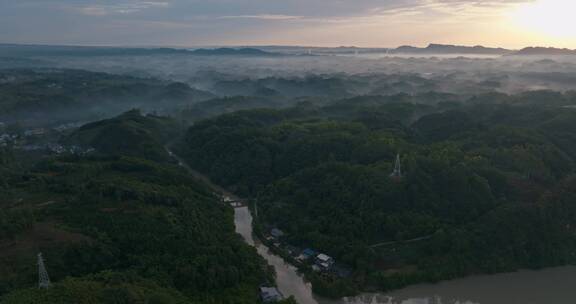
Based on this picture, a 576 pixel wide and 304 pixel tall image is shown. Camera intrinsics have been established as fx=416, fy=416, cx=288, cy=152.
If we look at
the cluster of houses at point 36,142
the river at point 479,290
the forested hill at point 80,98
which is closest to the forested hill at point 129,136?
the cluster of houses at point 36,142

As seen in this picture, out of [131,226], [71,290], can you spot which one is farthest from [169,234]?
[71,290]

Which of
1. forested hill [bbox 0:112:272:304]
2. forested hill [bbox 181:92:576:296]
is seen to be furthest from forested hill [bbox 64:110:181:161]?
forested hill [bbox 0:112:272:304]

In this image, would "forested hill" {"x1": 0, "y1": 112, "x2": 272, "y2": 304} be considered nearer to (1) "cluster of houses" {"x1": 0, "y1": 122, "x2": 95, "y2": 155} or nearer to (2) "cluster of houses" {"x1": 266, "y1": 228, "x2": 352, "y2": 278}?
(2) "cluster of houses" {"x1": 266, "y1": 228, "x2": 352, "y2": 278}

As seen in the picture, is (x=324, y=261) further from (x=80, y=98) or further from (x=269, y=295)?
(x=80, y=98)

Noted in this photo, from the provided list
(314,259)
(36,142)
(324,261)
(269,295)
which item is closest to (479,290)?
(324,261)

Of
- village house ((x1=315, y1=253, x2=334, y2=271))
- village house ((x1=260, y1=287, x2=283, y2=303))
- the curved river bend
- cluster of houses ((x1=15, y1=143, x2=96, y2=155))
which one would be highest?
cluster of houses ((x1=15, y1=143, x2=96, y2=155))

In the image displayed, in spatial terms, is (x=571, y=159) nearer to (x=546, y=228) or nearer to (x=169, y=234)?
(x=546, y=228)
